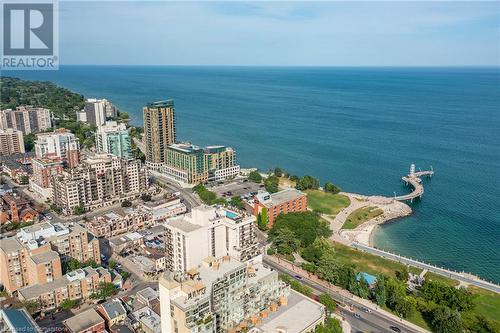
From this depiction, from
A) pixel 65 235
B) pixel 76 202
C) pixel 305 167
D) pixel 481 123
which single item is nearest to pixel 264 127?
pixel 305 167

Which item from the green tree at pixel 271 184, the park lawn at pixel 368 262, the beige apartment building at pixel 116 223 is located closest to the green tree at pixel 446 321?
the park lawn at pixel 368 262

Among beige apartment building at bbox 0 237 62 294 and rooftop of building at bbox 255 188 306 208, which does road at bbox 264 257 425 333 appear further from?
beige apartment building at bbox 0 237 62 294

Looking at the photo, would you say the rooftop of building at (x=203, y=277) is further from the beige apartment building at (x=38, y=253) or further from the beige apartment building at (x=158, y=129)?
the beige apartment building at (x=158, y=129)

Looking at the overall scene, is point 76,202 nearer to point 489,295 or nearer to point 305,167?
point 305,167

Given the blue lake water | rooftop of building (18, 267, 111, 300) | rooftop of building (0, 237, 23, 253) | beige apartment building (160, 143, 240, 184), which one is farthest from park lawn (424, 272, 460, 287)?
rooftop of building (0, 237, 23, 253)

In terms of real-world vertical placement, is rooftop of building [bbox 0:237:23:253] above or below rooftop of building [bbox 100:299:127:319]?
above

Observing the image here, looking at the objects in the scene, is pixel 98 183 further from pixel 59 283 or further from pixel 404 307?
pixel 404 307
